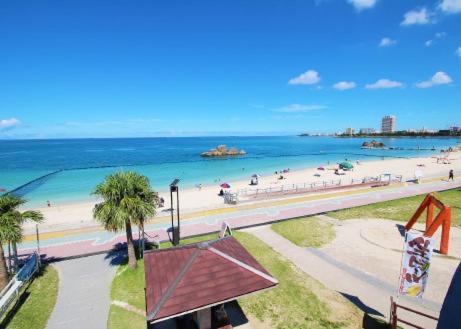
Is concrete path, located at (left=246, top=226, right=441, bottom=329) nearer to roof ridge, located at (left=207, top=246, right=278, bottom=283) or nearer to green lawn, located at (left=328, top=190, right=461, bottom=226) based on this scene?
roof ridge, located at (left=207, top=246, right=278, bottom=283)

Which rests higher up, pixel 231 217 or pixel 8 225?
pixel 8 225

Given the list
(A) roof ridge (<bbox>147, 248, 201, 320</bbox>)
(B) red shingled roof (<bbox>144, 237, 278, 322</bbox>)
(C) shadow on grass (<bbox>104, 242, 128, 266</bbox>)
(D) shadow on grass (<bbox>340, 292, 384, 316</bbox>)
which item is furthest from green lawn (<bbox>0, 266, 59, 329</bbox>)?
(D) shadow on grass (<bbox>340, 292, 384, 316</bbox>)

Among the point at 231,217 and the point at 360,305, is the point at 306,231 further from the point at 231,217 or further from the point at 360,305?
the point at 360,305

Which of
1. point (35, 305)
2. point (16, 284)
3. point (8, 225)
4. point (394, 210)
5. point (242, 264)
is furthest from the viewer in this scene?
point (394, 210)

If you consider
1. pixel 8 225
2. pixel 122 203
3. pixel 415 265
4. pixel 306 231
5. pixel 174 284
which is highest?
pixel 122 203

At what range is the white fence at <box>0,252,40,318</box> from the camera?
34.0 feet

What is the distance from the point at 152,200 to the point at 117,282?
3.80m

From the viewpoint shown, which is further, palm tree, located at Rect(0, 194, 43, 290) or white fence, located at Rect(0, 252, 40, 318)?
palm tree, located at Rect(0, 194, 43, 290)

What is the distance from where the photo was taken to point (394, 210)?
904 inches

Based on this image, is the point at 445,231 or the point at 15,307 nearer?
the point at 15,307

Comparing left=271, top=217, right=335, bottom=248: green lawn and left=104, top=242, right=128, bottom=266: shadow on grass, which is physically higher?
left=271, top=217, right=335, bottom=248: green lawn

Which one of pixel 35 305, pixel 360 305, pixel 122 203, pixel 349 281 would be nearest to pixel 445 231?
pixel 349 281

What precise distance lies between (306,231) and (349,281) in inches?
241

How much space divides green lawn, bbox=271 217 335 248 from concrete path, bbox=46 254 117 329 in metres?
10.2
